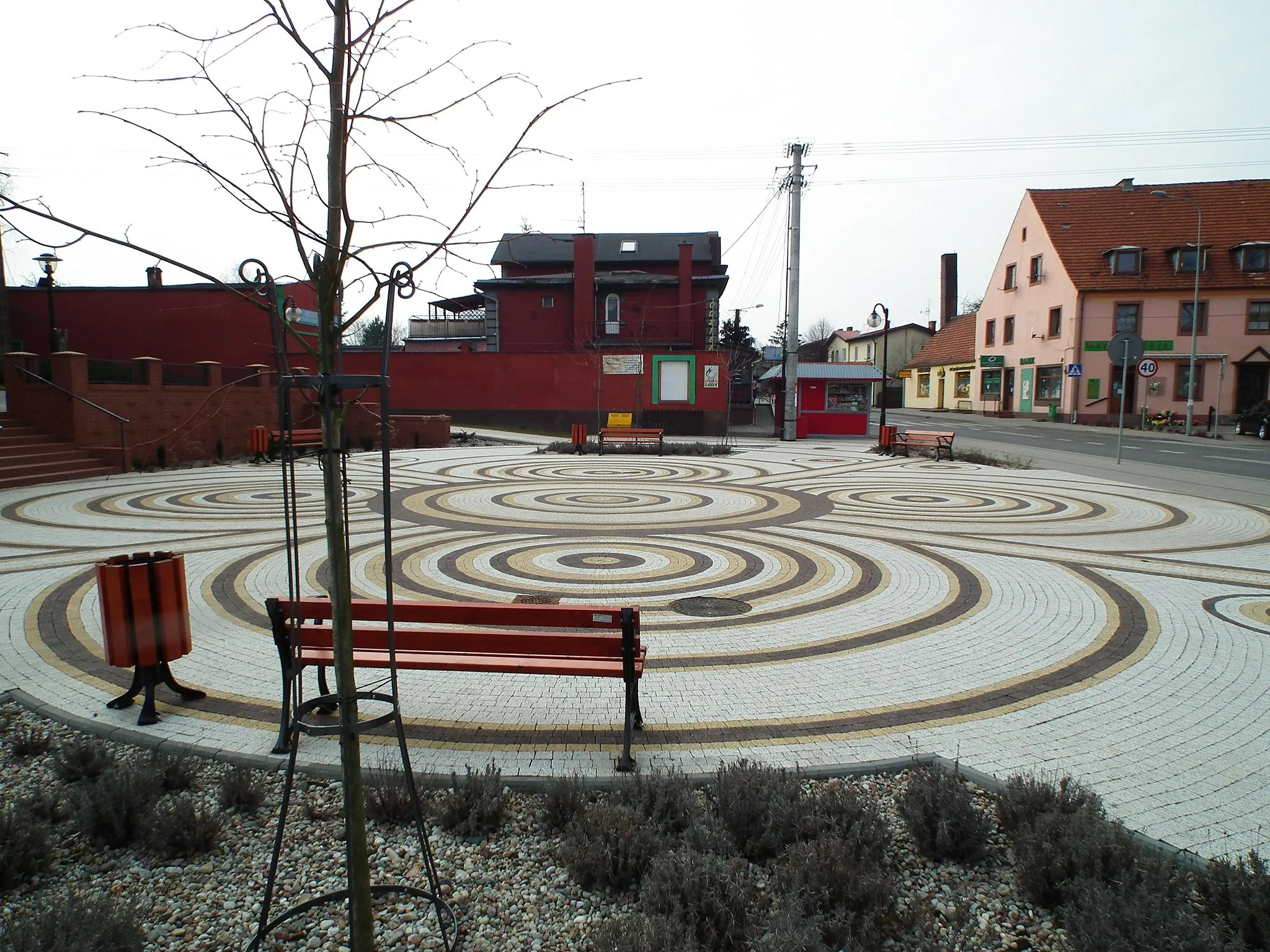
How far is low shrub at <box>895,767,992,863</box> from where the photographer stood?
3.64m

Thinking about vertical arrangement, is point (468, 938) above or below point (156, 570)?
below

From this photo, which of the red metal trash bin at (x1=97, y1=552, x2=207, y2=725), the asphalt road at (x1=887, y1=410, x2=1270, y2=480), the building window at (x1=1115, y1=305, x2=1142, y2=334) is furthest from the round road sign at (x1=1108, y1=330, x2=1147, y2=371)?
the building window at (x1=1115, y1=305, x2=1142, y2=334)

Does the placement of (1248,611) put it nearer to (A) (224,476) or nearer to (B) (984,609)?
(B) (984,609)

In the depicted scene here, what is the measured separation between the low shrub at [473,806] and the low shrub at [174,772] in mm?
1418

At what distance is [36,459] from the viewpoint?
17.1m

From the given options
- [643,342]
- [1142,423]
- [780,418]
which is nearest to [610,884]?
[780,418]

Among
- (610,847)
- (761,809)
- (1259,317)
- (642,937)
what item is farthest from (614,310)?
(642,937)

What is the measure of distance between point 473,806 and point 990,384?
53689 millimetres

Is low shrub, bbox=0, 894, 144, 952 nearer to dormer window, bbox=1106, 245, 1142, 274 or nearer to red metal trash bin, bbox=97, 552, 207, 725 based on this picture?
red metal trash bin, bbox=97, 552, 207, 725

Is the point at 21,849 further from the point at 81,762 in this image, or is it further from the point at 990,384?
the point at 990,384

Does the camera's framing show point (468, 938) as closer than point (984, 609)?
Yes

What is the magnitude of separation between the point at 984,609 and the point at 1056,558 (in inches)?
119

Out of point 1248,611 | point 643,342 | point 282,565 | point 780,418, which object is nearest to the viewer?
point 1248,611

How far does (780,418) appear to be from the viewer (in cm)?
3591
